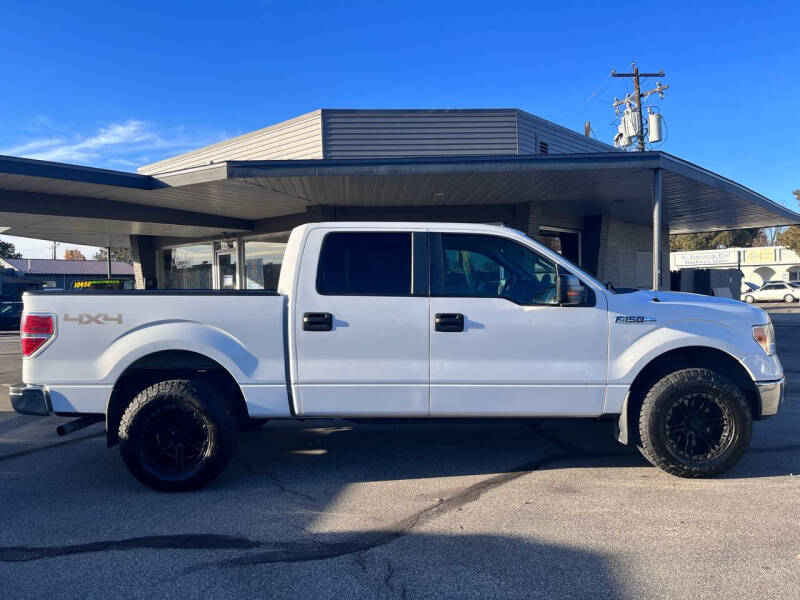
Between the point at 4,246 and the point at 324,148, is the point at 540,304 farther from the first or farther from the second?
the point at 4,246

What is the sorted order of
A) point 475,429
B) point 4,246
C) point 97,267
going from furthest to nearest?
point 4,246 → point 97,267 → point 475,429

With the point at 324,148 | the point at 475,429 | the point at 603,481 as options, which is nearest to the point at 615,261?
the point at 324,148

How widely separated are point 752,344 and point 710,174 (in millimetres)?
8455

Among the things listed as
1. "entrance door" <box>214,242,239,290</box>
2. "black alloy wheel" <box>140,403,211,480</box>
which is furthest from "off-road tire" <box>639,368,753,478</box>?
"entrance door" <box>214,242,239,290</box>

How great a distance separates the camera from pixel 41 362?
14.6ft

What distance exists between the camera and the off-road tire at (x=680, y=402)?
4500 mm

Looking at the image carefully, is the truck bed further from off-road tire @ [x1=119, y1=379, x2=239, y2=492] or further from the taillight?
off-road tire @ [x1=119, y1=379, x2=239, y2=492]

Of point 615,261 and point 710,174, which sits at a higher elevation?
point 710,174

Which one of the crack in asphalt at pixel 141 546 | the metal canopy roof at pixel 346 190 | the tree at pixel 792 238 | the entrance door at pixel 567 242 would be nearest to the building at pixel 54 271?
the metal canopy roof at pixel 346 190

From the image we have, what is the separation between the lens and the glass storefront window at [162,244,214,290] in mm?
19500

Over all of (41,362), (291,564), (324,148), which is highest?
(324,148)

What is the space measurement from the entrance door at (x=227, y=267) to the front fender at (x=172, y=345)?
13885mm

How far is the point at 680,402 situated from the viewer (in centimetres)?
453

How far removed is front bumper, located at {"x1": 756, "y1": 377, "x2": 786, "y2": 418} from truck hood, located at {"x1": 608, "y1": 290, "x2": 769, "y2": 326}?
0.50 meters
